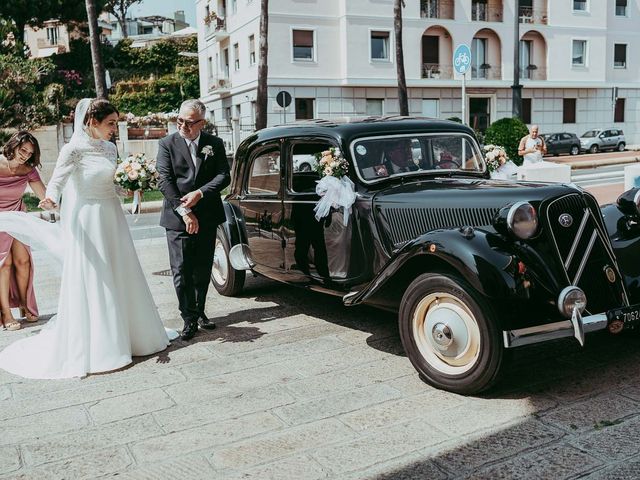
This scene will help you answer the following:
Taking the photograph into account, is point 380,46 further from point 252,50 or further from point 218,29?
point 218,29

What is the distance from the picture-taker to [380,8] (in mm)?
36750

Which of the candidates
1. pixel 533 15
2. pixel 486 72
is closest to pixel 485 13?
pixel 533 15

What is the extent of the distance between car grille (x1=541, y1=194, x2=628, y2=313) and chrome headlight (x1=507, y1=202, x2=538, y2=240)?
14 cm

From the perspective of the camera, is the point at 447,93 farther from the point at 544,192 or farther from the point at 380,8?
the point at 544,192

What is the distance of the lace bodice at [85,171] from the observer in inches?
214

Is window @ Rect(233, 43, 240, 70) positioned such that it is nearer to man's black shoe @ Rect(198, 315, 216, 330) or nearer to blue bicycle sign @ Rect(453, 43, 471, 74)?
blue bicycle sign @ Rect(453, 43, 471, 74)

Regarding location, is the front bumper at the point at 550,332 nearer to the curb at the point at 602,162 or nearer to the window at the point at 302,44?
the curb at the point at 602,162

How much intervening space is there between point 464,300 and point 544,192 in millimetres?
972

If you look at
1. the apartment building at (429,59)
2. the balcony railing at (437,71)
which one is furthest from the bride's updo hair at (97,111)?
the balcony railing at (437,71)

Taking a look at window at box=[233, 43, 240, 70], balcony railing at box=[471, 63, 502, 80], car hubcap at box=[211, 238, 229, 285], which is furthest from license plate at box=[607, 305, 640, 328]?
window at box=[233, 43, 240, 70]

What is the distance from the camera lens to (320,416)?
4168 mm

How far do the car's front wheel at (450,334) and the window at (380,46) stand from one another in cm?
3419

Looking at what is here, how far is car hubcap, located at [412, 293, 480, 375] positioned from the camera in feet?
14.4

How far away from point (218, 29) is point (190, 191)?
3795 cm
